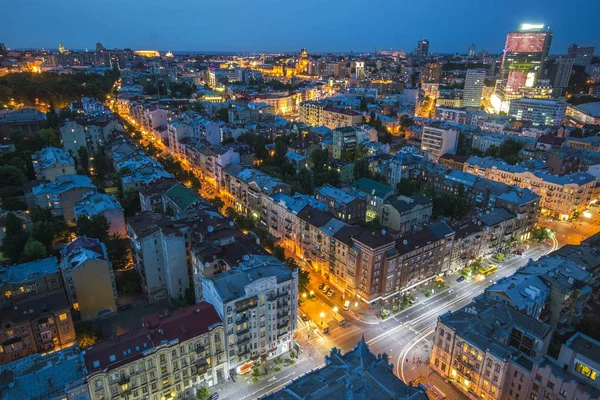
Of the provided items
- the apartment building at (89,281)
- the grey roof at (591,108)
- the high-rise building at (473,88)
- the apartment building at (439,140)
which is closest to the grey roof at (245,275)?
the apartment building at (89,281)

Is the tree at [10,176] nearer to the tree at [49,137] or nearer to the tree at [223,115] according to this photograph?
the tree at [49,137]

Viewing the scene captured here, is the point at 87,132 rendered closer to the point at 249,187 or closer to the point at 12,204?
the point at 12,204

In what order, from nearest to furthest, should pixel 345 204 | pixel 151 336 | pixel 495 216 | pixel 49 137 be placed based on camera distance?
1. pixel 151 336
2. pixel 495 216
3. pixel 345 204
4. pixel 49 137

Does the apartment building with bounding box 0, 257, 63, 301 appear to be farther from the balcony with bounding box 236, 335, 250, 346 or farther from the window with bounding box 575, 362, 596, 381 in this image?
the window with bounding box 575, 362, 596, 381

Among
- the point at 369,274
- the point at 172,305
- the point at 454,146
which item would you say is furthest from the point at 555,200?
the point at 172,305

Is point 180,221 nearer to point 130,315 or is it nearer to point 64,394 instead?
point 130,315

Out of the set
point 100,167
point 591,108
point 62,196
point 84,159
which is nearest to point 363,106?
point 591,108

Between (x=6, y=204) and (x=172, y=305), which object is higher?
(x=6, y=204)

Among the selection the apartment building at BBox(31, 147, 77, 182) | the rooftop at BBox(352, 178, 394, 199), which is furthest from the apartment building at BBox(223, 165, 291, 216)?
the apartment building at BBox(31, 147, 77, 182)
